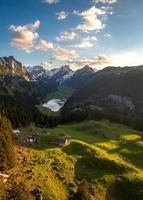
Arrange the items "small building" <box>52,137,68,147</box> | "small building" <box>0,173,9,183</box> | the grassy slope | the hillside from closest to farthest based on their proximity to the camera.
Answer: "small building" <box>0,173,9,183</box> → the hillside → the grassy slope → "small building" <box>52,137,68,147</box>

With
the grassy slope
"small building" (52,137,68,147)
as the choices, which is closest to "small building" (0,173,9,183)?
the grassy slope

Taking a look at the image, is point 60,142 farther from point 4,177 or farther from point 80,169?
point 4,177

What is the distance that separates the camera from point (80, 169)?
234ft

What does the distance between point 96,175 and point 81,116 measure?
100m

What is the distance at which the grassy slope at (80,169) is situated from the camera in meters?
60.1

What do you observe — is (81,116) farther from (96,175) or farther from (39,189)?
(39,189)

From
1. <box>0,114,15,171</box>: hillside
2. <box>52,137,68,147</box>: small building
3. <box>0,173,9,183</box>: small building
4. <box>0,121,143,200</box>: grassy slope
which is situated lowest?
<box>0,121,143,200</box>: grassy slope

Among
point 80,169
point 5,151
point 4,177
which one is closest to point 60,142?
point 80,169

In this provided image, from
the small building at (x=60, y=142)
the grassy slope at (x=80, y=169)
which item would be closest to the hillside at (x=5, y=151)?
the grassy slope at (x=80, y=169)

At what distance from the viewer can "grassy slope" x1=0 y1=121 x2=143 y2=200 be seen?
6009 centimetres

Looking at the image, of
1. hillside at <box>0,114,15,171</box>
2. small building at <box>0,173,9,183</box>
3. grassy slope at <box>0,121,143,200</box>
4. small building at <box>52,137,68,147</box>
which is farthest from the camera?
small building at <box>52,137,68,147</box>

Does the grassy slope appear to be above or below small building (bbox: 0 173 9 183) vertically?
below

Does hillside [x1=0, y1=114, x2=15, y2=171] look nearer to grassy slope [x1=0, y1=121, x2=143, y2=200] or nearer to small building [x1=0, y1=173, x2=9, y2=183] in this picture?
grassy slope [x1=0, y1=121, x2=143, y2=200]

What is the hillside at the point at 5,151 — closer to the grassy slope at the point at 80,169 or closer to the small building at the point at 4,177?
the grassy slope at the point at 80,169
